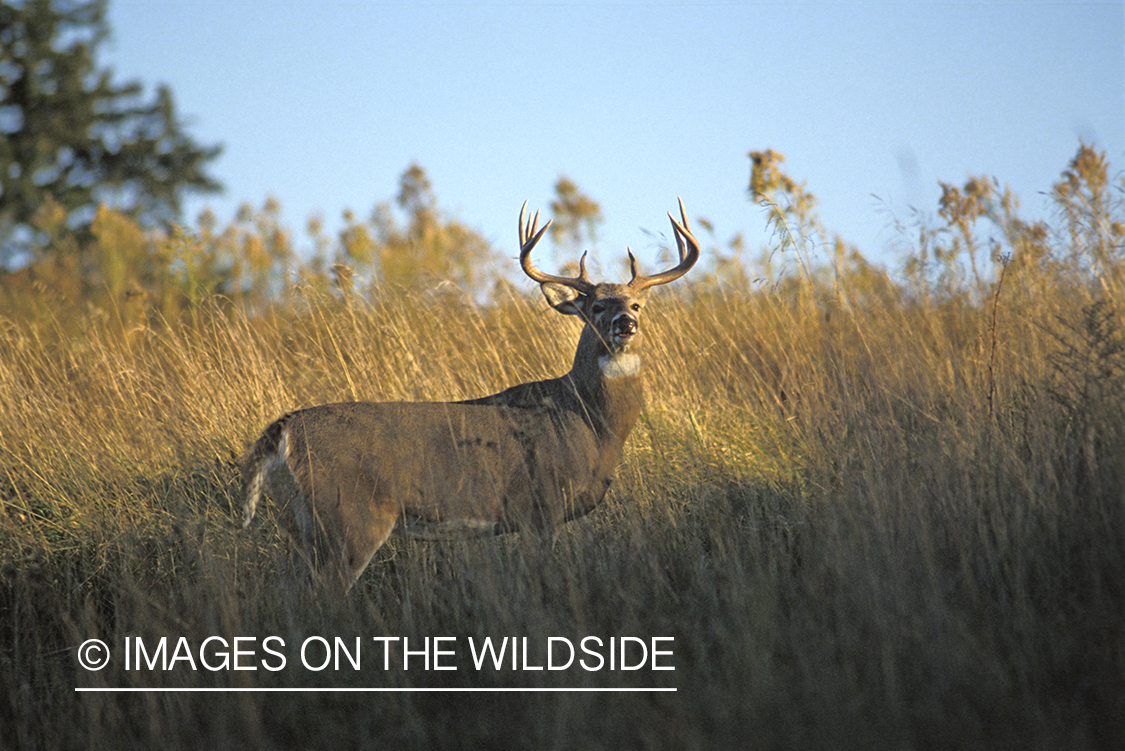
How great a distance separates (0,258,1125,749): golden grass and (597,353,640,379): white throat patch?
9.5 inches

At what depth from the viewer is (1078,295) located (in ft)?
14.8

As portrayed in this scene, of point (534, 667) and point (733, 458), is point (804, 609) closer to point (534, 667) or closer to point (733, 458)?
point (534, 667)

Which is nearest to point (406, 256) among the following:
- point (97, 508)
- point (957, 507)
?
point (97, 508)

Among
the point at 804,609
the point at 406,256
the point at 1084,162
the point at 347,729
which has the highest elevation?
the point at 406,256

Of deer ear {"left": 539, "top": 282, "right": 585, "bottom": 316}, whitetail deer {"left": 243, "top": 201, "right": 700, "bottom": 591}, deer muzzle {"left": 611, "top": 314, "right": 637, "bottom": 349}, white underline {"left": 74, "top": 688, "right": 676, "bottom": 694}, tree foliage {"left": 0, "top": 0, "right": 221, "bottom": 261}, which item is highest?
tree foliage {"left": 0, "top": 0, "right": 221, "bottom": 261}

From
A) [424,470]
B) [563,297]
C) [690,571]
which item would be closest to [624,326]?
[563,297]

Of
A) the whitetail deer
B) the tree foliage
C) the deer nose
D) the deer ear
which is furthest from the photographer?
the tree foliage

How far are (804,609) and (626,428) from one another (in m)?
1.77

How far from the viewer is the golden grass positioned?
2.58 m

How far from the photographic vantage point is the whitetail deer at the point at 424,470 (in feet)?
13.0

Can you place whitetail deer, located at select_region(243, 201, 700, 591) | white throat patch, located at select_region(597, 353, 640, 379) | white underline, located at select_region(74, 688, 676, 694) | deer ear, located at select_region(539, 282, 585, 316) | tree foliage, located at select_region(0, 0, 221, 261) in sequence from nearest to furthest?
white underline, located at select_region(74, 688, 676, 694) < whitetail deer, located at select_region(243, 201, 700, 591) < white throat patch, located at select_region(597, 353, 640, 379) < deer ear, located at select_region(539, 282, 585, 316) < tree foliage, located at select_region(0, 0, 221, 261)

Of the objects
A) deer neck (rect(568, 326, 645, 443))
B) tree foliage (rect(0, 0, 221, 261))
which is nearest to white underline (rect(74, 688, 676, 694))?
deer neck (rect(568, 326, 645, 443))

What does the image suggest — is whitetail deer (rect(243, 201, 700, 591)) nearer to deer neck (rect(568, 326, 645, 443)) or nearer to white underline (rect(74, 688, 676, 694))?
deer neck (rect(568, 326, 645, 443))

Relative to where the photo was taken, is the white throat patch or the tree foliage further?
the tree foliage
